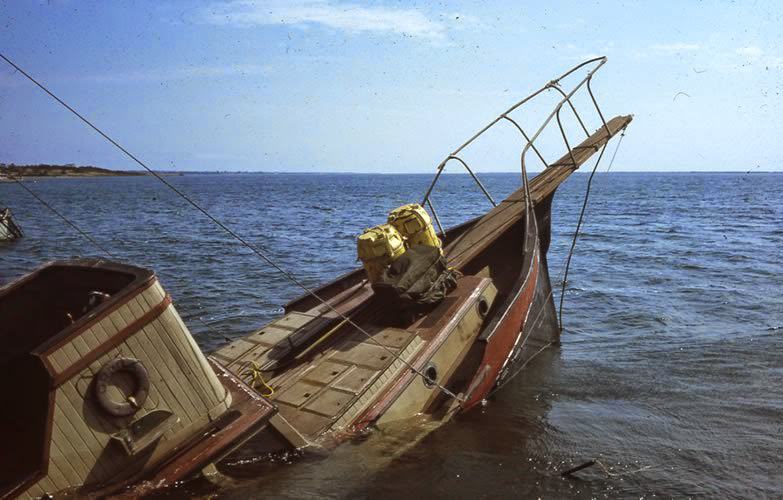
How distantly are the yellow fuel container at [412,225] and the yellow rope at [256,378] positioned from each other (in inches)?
148

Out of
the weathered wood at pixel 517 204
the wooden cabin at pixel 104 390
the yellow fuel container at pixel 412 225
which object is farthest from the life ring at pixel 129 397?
the weathered wood at pixel 517 204

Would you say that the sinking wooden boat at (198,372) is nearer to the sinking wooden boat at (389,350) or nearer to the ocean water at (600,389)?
the sinking wooden boat at (389,350)

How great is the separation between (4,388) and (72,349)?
234 centimetres

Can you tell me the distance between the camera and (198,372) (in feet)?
19.0

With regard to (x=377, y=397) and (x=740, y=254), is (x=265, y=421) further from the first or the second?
(x=740, y=254)

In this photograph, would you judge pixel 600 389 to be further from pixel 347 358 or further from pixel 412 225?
pixel 347 358

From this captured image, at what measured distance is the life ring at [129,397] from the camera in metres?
5.13

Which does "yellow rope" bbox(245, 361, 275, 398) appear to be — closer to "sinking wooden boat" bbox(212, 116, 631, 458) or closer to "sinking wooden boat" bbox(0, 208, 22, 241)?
"sinking wooden boat" bbox(212, 116, 631, 458)

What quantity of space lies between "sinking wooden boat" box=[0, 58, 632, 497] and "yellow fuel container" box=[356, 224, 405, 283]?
0.49m

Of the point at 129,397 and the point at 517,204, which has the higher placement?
the point at 517,204

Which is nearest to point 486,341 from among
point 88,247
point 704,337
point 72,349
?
point 72,349

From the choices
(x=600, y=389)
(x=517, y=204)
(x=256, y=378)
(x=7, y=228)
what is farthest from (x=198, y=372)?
(x=7, y=228)

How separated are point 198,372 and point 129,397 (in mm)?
693

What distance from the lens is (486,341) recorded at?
8570 millimetres
